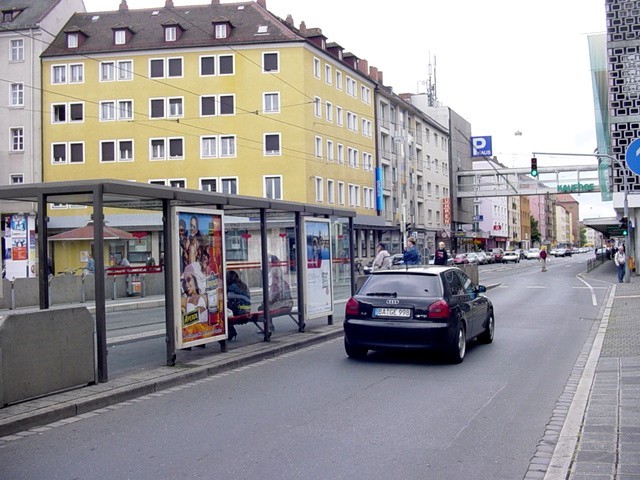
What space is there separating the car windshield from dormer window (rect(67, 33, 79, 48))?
4837 centimetres

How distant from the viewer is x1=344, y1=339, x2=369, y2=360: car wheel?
452 inches

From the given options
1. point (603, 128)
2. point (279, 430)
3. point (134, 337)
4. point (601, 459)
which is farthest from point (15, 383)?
point (603, 128)

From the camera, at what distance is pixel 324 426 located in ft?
23.6

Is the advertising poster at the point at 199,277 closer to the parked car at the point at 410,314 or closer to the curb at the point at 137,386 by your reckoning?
the curb at the point at 137,386

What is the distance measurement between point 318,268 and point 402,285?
140 inches

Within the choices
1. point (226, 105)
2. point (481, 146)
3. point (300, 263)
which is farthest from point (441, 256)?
point (481, 146)

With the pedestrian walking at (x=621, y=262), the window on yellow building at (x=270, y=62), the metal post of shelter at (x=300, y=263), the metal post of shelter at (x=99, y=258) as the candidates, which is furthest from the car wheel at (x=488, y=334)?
the window on yellow building at (x=270, y=62)

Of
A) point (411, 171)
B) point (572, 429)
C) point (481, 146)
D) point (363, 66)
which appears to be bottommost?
point (572, 429)

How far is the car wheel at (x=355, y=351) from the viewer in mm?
11492

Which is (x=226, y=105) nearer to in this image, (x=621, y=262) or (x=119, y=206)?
(x=621, y=262)

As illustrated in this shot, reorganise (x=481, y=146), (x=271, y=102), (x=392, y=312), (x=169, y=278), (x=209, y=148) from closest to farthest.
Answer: (x=169, y=278)
(x=392, y=312)
(x=271, y=102)
(x=209, y=148)
(x=481, y=146)

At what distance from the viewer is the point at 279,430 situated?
702 centimetres

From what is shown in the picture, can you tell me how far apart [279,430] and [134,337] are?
26.2 feet

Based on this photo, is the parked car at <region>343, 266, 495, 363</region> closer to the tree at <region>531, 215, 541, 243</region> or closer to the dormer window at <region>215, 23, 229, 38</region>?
the dormer window at <region>215, 23, 229, 38</region>
